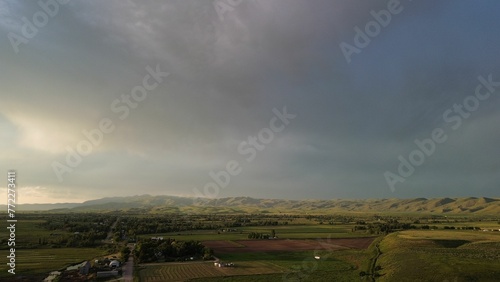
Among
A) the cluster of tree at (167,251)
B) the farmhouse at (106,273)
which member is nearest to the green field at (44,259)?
the farmhouse at (106,273)

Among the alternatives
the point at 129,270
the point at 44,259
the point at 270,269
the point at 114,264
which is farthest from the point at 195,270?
the point at 44,259

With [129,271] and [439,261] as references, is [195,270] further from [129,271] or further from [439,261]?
[439,261]

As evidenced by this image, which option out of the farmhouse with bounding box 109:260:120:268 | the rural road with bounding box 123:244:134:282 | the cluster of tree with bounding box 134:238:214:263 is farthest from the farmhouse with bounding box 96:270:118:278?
the cluster of tree with bounding box 134:238:214:263

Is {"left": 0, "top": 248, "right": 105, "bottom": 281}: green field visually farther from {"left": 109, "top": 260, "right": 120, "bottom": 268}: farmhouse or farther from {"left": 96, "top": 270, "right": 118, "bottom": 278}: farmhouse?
{"left": 109, "top": 260, "right": 120, "bottom": 268}: farmhouse

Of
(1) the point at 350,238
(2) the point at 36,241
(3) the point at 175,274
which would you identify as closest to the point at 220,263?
(3) the point at 175,274

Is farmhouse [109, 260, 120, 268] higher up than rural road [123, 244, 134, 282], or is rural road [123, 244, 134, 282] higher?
farmhouse [109, 260, 120, 268]

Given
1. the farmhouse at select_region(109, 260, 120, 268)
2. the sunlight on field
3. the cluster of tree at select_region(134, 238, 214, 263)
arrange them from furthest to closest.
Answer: the cluster of tree at select_region(134, 238, 214, 263) → the farmhouse at select_region(109, 260, 120, 268) → the sunlight on field
